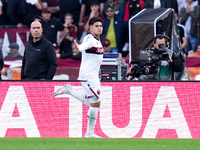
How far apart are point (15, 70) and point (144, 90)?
17.7 ft

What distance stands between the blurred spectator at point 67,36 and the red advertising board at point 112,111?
520 centimetres

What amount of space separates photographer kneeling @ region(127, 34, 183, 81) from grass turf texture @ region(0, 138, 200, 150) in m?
2.09

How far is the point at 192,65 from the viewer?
622 inches

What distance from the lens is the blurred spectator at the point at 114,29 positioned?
Answer: 16469 mm

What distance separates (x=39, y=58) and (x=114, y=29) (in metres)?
4.97

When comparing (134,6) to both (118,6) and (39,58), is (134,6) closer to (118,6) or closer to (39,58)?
(118,6)

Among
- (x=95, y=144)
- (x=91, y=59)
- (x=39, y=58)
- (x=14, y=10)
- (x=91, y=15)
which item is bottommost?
(x=95, y=144)

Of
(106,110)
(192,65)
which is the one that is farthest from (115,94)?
(192,65)

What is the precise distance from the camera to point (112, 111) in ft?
37.5

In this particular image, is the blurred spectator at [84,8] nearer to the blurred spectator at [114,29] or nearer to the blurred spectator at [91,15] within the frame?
the blurred spectator at [91,15]

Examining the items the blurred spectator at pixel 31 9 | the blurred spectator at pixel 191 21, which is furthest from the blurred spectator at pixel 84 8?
the blurred spectator at pixel 191 21

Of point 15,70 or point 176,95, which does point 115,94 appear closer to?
point 176,95

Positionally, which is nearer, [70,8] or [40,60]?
[40,60]

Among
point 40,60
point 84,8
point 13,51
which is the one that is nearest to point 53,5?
point 84,8
